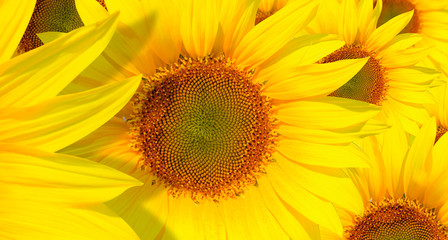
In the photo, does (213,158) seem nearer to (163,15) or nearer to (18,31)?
(163,15)

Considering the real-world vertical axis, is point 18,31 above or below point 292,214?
above

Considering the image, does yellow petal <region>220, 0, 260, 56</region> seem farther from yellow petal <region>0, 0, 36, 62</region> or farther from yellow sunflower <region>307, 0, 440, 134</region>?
yellow sunflower <region>307, 0, 440, 134</region>

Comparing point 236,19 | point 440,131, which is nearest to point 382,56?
point 440,131

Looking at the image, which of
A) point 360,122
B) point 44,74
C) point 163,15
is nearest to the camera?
point 44,74

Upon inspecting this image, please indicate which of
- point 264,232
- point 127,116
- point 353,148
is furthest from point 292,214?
point 127,116

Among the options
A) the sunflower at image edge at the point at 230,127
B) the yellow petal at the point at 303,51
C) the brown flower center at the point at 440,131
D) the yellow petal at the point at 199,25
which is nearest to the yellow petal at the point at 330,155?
the sunflower at image edge at the point at 230,127

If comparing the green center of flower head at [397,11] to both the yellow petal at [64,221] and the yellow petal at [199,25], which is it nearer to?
the yellow petal at [199,25]

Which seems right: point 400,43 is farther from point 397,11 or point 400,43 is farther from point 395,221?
point 395,221
